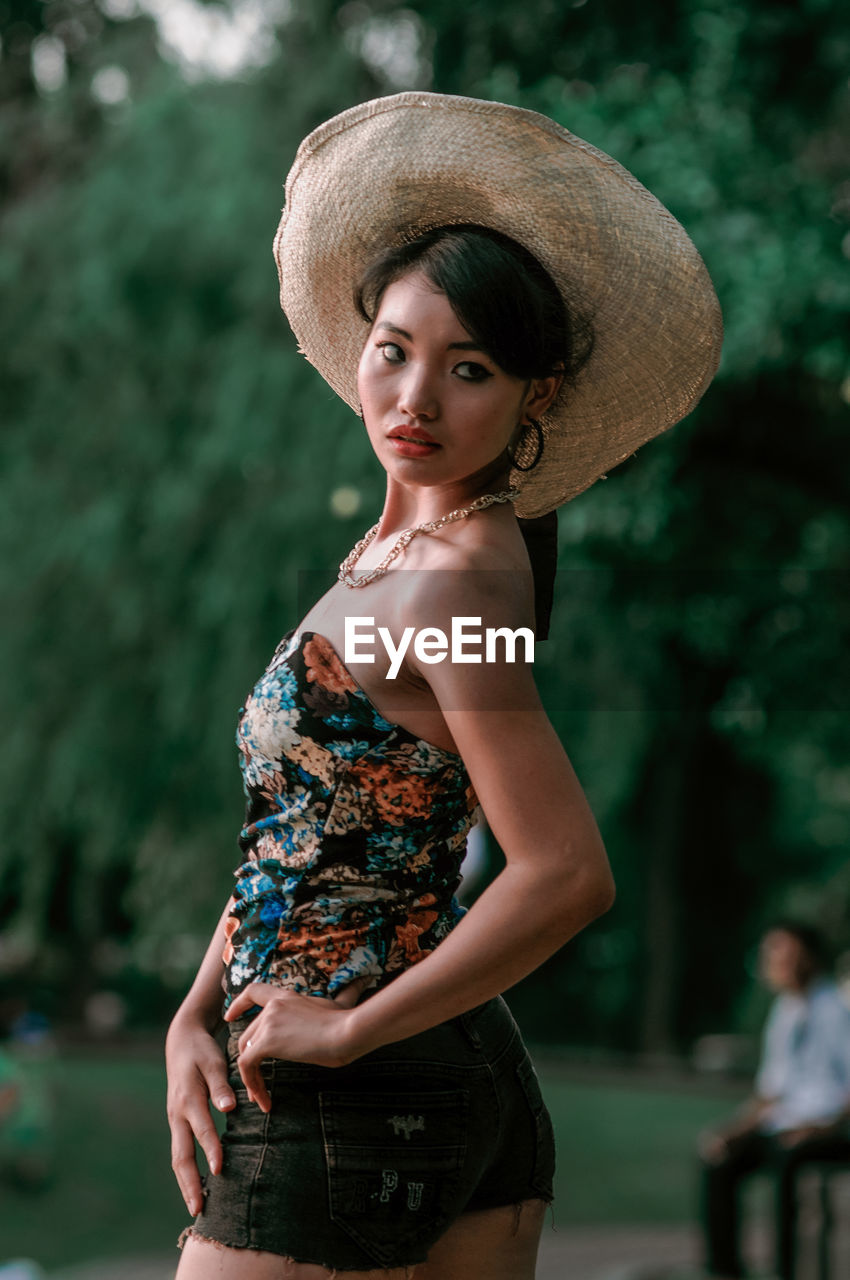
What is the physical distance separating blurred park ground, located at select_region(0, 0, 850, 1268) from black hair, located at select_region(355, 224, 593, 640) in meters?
4.23

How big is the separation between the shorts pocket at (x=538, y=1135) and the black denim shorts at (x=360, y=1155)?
2.8 inches

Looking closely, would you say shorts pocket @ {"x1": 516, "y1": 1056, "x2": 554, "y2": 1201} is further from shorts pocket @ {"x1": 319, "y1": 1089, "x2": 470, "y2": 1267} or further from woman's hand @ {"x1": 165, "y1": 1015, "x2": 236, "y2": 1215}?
woman's hand @ {"x1": 165, "y1": 1015, "x2": 236, "y2": 1215}

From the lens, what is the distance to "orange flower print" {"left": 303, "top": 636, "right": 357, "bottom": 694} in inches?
54.5

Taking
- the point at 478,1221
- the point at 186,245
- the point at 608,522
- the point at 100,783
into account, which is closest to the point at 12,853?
the point at 100,783

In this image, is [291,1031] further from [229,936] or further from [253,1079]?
[229,936]

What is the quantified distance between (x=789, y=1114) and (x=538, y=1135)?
4.85m

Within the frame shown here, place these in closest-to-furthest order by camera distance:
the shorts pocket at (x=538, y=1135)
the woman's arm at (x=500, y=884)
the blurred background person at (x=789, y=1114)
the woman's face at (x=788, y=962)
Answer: the woman's arm at (x=500, y=884), the shorts pocket at (x=538, y=1135), the blurred background person at (x=789, y=1114), the woman's face at (x=788, y=962)

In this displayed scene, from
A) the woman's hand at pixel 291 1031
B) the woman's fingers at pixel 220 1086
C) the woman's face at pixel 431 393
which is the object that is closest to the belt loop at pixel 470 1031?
the woman's hand at pixel 291 1031

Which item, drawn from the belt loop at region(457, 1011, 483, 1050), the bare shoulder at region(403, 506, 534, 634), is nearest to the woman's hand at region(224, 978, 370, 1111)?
the belt loop at region(457, 1011, 483, 1050)

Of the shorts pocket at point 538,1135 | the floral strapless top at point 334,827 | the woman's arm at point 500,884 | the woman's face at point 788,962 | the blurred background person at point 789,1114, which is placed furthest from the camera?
the woman's face at point 788,962

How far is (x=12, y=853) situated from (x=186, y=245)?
3.47 meters

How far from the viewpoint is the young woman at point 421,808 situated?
51.4 inches

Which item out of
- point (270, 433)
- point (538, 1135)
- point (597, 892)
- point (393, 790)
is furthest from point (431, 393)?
point (270, 433)

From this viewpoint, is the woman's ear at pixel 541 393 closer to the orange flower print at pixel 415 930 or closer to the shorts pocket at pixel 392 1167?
the orange flower print at pixel 415 930
